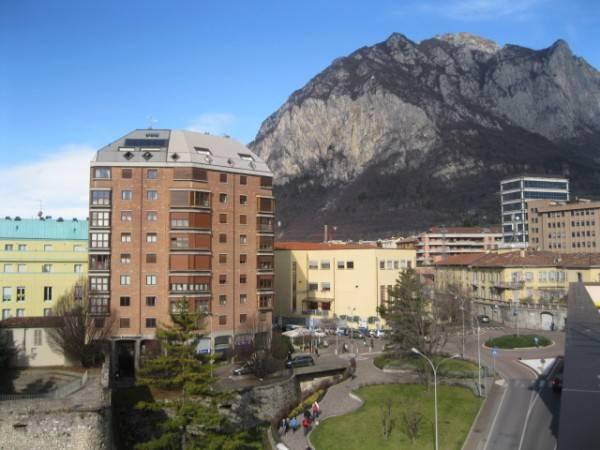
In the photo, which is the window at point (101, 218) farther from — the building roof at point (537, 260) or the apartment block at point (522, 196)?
the apartment block at point (522, 196)

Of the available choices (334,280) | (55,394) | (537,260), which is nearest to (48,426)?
(55,394)

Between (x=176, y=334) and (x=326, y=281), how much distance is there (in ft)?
185

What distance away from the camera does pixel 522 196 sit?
18062 centimetres

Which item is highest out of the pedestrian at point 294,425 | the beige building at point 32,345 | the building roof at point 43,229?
the building roof at point 43,229

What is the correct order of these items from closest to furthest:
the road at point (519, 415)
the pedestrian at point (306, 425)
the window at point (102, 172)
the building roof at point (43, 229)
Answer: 1. the road at point (519, 415)
2. the pedestrian at point (306, 425)
3. the window at point (102, 172)
4. the building roof at point (43, 229)

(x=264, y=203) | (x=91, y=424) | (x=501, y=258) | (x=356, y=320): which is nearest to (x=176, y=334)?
(x=91, y=424)

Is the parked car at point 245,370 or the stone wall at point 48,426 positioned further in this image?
Answer: the parked car at point 245,370

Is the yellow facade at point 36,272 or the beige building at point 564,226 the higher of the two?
the beige building at point 564,226

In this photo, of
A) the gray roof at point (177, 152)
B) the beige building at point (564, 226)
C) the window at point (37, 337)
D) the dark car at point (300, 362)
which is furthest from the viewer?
the beige building at point (564, 226)

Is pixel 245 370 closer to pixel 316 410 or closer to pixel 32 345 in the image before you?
pixel 316 410

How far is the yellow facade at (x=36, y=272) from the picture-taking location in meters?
65.5

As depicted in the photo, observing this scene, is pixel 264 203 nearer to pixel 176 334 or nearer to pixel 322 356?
pixel 322 356

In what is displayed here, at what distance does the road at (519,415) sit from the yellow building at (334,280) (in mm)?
31347

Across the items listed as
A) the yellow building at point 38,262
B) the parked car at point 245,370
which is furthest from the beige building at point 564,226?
the yellow building at point 38,262
